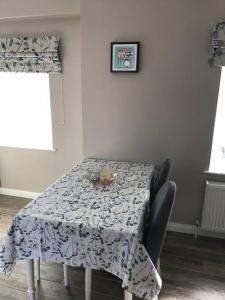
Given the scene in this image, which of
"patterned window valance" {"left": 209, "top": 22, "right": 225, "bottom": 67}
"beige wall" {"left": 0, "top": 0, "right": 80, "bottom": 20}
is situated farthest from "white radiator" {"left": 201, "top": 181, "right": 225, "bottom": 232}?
"beige wall" {"left": 0, "top": 0, "right": 80, "bottom": 20}

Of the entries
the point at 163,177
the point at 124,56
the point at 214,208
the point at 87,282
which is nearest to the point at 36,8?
the point at 124,56

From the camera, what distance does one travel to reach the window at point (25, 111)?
3.17 m

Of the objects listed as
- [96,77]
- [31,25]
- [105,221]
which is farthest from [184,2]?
[105,221]

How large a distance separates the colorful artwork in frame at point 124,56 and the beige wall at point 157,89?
0.06 meters

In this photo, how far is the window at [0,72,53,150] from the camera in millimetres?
3172

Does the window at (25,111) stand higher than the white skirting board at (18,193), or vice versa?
the window at (25,111)

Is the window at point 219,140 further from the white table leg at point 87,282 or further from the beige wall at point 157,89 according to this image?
the white table leg at point 87,282

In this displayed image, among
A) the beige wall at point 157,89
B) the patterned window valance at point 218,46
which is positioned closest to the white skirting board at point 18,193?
the beige wall at point 157,89

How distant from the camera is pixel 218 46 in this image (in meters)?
2.20

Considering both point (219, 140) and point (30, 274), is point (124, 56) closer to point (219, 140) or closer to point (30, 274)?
point (219, 140)

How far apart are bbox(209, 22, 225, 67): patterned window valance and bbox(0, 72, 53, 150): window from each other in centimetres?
189

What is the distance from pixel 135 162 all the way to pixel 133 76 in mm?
886

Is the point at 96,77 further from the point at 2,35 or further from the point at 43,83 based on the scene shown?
the point at 2,35

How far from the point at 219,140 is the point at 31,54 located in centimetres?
232
